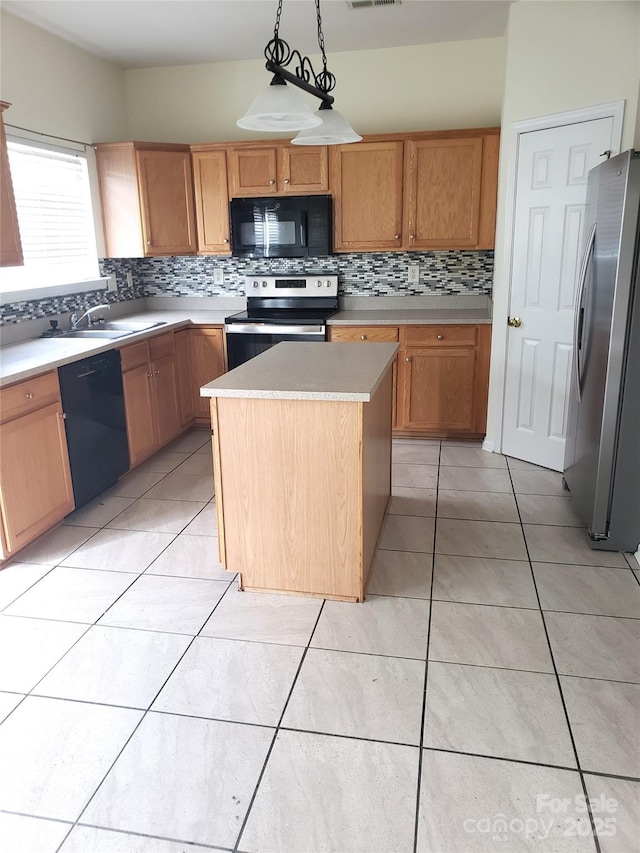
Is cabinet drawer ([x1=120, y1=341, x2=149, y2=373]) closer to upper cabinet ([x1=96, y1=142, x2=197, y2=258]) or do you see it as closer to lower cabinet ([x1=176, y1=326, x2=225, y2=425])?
lower cabinet ([x1=176, y1=326, x2=225, y2=425])

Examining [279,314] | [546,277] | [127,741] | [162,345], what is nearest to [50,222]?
[162,345]

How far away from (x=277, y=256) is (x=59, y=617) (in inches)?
121

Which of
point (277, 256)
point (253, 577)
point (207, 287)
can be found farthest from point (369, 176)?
point (253, 577)

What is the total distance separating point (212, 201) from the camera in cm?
480

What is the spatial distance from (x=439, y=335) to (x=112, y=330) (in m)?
2.25

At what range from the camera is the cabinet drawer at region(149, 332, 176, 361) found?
13.9 feet

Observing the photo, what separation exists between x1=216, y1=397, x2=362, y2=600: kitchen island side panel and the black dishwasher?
1.15m

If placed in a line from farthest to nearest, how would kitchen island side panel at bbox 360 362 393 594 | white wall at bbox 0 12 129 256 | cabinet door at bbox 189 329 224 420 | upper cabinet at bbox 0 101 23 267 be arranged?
cabinet door at bbox 189 329 224 420
white wall at bbox 0 12 129 256
upper cabinet at bbox 0 101 23 267
kitchen island side panel at bbox 360 362 393 594

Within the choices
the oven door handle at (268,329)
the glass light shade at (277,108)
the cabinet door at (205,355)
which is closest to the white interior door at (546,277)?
the oven door handle at (268,329)

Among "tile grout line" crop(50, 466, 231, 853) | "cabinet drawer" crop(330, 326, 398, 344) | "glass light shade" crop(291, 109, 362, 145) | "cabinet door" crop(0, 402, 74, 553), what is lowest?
"tile grout line" crop(50, 466, 231, 853)

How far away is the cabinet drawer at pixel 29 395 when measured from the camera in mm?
2836

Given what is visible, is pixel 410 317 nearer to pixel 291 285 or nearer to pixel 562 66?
pixel 291 285

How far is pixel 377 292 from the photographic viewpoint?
197 inches

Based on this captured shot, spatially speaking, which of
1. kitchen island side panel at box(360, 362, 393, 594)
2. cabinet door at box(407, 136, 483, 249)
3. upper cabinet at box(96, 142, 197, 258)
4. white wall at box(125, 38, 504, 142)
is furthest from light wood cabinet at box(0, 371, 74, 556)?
white wall at box(125, 38, 504, 142)
